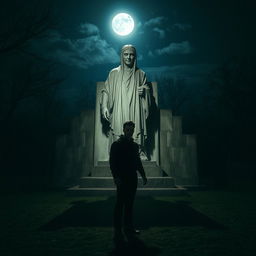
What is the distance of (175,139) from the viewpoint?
452 inches

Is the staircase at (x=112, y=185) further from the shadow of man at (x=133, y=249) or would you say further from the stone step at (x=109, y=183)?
the shadow of man at (x=133, y=249)

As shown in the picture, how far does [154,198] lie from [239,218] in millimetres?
3000

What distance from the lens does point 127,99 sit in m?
9.66

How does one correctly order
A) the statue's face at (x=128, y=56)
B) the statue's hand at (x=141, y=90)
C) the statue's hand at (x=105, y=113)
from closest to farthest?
the statue's hand at (x=105, y=113)
the statue's hand at (x=141, y=90)
the statue's face at (x=128, y=56)

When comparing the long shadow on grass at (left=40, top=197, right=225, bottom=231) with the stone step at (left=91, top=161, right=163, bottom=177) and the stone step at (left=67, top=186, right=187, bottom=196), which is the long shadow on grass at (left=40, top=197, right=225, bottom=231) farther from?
the stone step at (left=91, top=161, right=163, bottom=177)

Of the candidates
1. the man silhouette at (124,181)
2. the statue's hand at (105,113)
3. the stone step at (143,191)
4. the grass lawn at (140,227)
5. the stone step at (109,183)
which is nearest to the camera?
the grass lawn at (140,227)

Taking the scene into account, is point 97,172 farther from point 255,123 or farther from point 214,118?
point 214,118

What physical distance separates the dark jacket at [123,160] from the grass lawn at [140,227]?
111 cm

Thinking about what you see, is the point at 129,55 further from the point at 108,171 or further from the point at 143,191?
the point at 143,191

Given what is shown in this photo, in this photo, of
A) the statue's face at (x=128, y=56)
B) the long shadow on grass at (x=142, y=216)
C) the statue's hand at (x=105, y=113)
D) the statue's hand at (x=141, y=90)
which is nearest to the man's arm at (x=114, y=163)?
the long shadow on grass at (x=142, y=216)

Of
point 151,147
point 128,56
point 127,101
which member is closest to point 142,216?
point 151,147

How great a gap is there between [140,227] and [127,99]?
5.83 m

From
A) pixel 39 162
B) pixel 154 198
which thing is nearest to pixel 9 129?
pixel 39 162

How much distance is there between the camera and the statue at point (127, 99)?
31.2 feet
